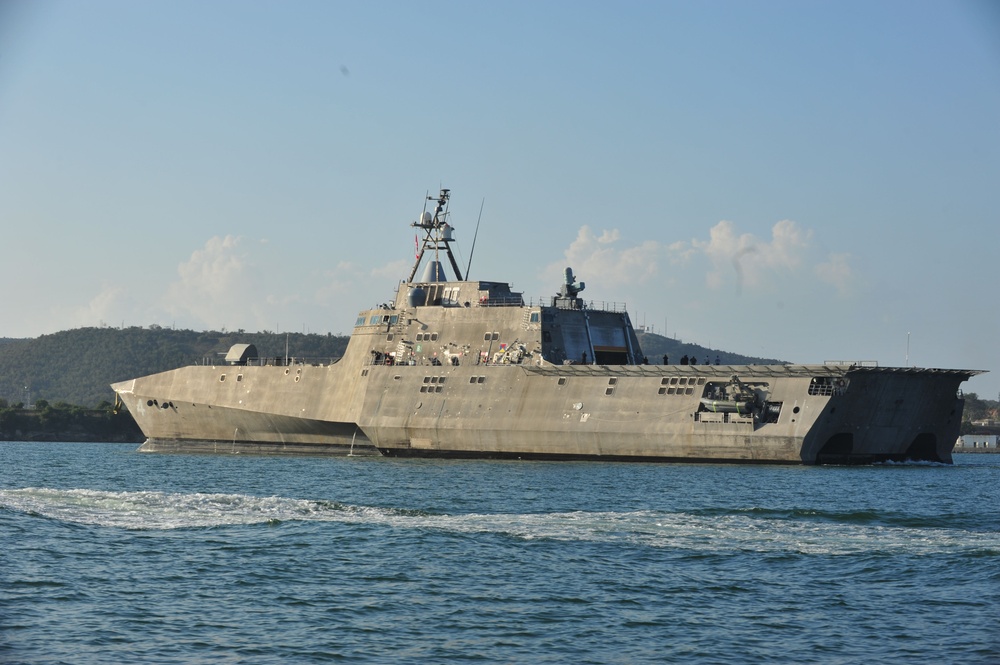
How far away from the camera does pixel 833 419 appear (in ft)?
123

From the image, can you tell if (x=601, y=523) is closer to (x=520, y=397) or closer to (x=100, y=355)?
(x=520, y=397)

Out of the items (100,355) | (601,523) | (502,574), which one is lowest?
(502,574)

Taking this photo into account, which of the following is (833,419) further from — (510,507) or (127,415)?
(127,415)

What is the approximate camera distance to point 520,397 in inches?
1682

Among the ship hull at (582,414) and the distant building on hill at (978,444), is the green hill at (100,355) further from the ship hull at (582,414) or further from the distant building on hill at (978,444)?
the ship hull at (582,414)

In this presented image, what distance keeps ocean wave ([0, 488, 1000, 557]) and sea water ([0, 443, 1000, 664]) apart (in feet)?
0.26

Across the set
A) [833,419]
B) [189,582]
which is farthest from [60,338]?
[189,582]

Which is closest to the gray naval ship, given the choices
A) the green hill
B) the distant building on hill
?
the distant building on hill

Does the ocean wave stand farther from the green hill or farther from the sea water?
the green hill

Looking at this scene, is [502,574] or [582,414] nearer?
→ [502,574]

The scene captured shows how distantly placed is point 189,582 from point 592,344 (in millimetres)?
29418

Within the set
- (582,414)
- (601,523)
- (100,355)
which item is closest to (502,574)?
(601,523)

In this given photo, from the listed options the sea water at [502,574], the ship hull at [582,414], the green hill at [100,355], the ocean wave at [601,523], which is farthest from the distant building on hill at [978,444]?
the ocean wave at [601,523]

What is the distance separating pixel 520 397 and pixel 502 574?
24222 mm
